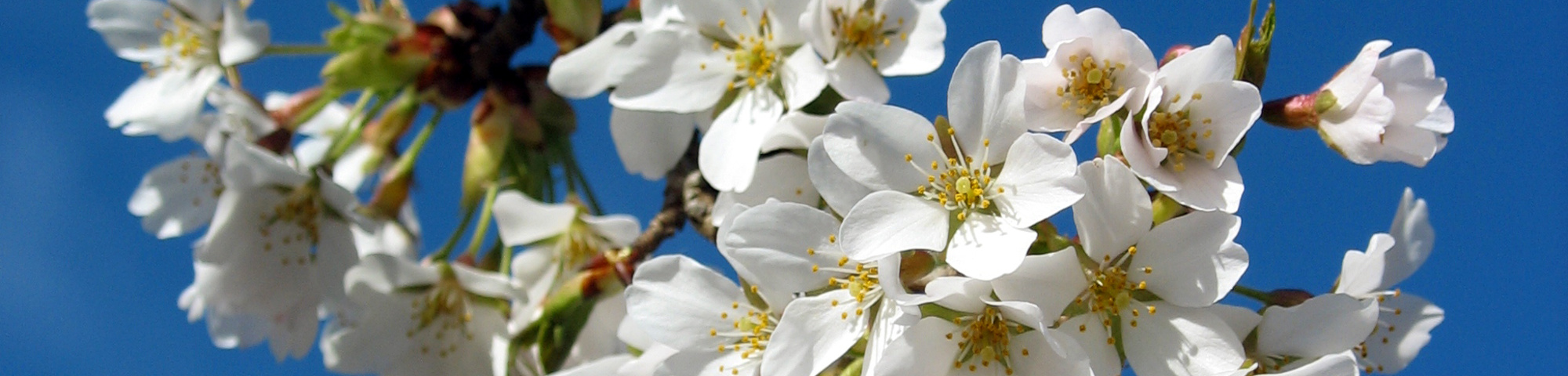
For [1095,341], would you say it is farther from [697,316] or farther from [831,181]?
[697,316]

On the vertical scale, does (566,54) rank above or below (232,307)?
above

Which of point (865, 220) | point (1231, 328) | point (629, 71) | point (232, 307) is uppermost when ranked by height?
point (629, 71)

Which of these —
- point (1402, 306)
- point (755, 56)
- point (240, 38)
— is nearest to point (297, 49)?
point (240, 38)

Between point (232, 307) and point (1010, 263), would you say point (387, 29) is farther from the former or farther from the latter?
point (1010, 263)

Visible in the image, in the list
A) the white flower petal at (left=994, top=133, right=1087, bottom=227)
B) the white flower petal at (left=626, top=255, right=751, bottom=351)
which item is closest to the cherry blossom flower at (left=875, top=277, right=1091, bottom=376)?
the white flower petal at (left=994, top=133, right=1087, bottom=227)

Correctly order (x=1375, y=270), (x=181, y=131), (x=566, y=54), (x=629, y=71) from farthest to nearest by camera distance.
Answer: (x=181, y=131) → (x=566, y=54) → (x=629, y=71) → (x=1375, y=270)

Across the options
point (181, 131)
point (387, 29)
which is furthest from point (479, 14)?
point (181, 131)
